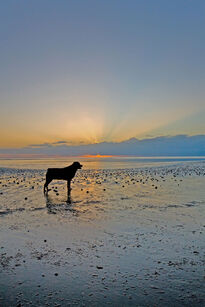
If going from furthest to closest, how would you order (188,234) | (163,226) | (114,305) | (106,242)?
(163,226) → (188,234) → (106,242) → (114,305)

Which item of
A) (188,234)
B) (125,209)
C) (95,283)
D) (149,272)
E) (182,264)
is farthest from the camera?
(125,209)

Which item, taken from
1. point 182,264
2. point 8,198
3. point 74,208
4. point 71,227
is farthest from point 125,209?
point 8,198

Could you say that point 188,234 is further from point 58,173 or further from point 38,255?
point 58,173

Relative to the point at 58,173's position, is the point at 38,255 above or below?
below

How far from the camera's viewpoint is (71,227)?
9.43 m

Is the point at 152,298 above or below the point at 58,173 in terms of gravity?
below

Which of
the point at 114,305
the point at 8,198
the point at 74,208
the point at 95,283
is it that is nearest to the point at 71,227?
the point at 74,208

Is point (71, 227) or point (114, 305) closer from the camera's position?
point (114, 305)

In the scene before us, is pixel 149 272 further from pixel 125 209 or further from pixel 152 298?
pixel 125 209

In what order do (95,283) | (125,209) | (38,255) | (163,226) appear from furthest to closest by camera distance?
1. (125,209)
2. (163,226)
3. (38,255)
4. (95,283)

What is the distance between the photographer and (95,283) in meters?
5.29

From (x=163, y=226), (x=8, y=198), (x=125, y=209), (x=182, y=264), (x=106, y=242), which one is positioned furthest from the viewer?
(x=8, y=198)

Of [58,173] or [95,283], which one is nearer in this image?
[95,283]

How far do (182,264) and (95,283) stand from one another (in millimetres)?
2477
